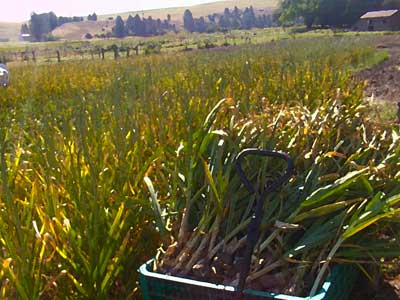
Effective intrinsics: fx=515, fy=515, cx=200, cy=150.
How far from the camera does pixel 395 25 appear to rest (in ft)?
198

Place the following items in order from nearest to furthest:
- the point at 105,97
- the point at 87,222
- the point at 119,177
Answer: the point at 87,222 → the point at 119,177 → the point at 105,97

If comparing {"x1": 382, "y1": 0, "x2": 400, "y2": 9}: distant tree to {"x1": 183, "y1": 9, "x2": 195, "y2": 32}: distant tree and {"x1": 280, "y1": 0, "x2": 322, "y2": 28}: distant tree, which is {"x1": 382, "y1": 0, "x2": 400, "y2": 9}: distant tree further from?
{"x1": 183, "y1": 9, "x2": 195, "y2": 32}: distant tree

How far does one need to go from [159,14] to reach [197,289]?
14800 centimetres

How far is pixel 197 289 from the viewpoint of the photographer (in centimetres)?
194

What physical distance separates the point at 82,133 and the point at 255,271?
3.08ft

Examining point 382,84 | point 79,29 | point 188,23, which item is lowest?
point 382,84

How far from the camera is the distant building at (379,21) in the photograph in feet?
193

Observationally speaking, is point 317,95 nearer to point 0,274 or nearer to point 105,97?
point 105,97

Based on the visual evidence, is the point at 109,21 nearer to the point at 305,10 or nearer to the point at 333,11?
the point at 305,10

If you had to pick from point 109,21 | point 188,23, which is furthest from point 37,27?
point 109,21

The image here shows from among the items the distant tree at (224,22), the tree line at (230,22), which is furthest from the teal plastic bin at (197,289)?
the distant tree at (224,22)

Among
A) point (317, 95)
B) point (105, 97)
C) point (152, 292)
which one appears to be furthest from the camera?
point (317, 95)

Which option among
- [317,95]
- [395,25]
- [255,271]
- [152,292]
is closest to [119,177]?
[152,292]

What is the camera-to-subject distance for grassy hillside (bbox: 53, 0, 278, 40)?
106m
